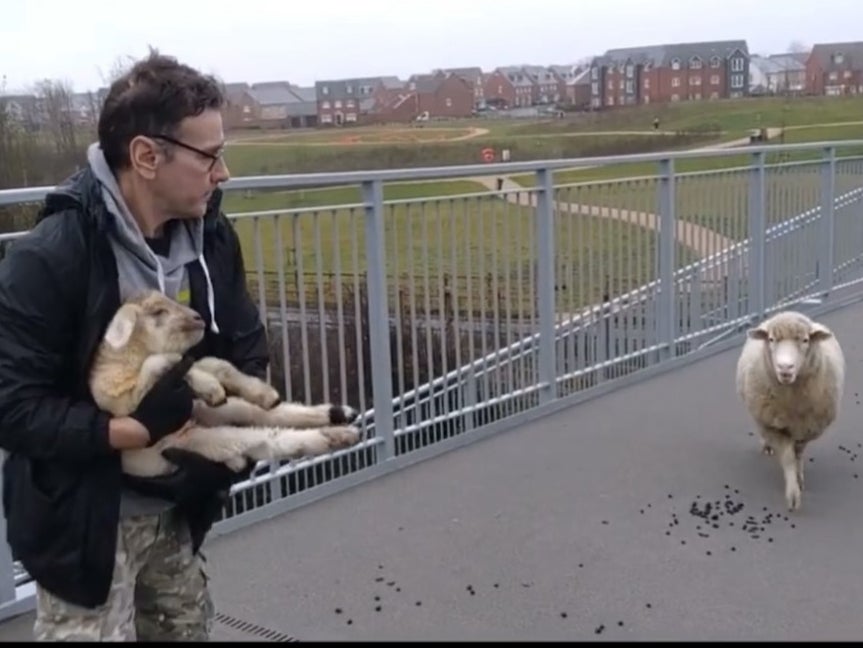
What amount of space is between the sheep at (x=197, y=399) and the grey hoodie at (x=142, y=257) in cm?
7

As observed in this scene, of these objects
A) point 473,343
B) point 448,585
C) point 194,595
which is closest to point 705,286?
point 473,343

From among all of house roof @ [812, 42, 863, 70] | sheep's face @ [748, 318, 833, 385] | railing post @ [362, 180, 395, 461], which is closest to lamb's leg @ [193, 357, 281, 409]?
railing post @ [362, 180, 395, 461]

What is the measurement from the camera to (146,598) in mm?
2652

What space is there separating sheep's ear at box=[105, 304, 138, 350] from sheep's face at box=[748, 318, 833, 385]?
3942mm

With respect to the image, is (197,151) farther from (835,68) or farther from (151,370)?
(835,68)

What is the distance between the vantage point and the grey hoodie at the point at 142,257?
7.64ft

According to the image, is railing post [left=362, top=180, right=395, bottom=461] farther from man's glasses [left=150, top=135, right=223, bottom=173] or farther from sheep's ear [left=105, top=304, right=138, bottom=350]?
sheep's ear [left=105, top=304, right=138, bottom=350]

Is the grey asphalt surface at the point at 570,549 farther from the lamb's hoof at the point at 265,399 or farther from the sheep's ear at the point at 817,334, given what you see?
the lamb's hoof at the point at 265,399

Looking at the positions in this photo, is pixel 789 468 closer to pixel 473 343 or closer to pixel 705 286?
pixel 473 343

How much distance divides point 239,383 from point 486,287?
439cm

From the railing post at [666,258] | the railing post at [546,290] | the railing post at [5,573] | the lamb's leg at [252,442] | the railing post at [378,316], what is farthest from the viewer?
the railing post at [666,258]

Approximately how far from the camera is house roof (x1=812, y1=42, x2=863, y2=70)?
103ft

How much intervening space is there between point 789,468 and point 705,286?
11.7ft

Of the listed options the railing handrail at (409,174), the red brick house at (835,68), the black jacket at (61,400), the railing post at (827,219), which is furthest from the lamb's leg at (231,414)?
the red brick house at (835,68)
